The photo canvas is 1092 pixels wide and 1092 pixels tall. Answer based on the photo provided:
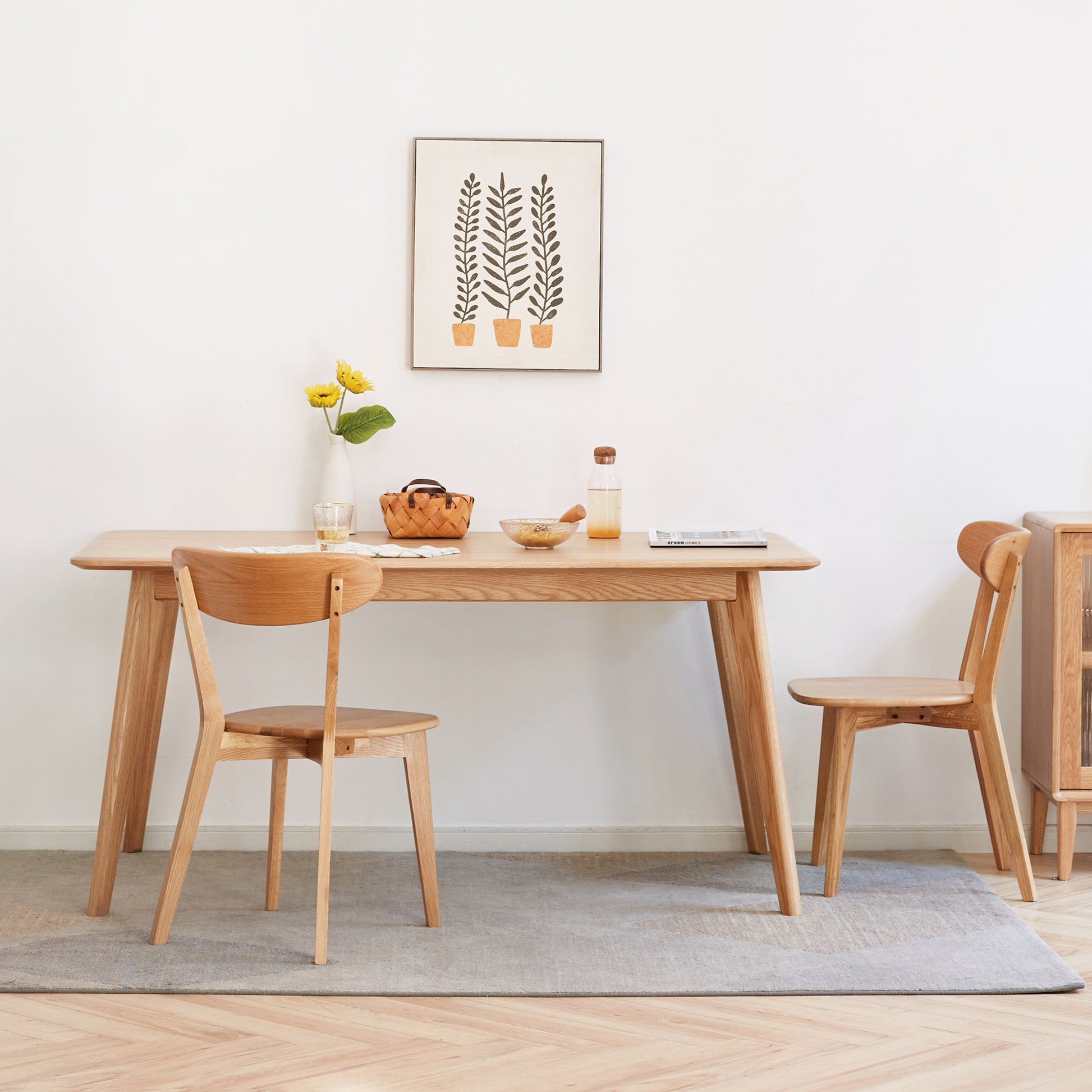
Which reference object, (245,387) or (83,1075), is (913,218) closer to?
(245,387)

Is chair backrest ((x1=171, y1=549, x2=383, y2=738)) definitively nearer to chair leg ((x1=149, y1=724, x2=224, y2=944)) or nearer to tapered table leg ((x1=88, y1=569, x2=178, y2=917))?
chair leg ((x1=149, y1=724, x2=224, y2=944))

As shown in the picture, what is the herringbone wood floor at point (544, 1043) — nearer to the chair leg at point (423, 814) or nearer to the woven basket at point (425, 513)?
the chair leg at point (423, 814)

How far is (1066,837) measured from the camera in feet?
8.63

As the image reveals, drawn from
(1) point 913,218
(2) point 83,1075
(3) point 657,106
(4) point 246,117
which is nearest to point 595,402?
(3) point 657,106

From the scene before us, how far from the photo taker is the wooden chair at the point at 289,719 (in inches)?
79.2

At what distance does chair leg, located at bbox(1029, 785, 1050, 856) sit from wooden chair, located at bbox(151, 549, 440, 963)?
1.55 meters

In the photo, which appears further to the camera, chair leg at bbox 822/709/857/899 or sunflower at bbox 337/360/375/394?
sunflower at bbox 337/360/375/394

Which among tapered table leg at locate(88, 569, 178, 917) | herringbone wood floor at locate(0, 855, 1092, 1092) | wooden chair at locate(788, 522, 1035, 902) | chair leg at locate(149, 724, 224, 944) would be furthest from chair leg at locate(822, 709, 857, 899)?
tapered table leg at locate(88, 569, 178, 917)

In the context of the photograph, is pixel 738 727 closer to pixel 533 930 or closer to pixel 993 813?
pixel 993 813

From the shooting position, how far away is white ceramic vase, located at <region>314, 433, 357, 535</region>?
2.70 metres

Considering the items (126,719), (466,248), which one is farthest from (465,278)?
(126,719)

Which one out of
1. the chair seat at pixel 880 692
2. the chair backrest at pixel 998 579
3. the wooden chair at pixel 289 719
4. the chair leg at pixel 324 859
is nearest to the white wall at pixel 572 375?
the chair seat at pixel 880 692

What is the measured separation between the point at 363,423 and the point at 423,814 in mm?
988

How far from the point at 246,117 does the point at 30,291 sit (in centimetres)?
69
